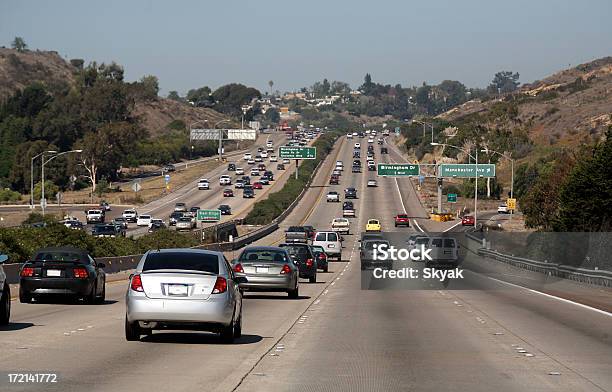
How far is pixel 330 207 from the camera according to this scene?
397 feet

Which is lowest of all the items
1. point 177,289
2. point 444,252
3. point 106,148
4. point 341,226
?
point 341,226

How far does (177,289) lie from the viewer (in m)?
17.1

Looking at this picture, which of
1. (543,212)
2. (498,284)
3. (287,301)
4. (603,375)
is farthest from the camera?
(543,212)

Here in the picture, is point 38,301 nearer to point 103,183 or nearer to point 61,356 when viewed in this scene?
point 61,356

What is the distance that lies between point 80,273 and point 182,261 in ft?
30.8

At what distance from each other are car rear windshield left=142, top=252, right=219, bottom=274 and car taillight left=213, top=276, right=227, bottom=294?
20cm

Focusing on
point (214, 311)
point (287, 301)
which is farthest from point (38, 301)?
point (214, 311)

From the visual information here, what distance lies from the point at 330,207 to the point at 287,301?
298ft

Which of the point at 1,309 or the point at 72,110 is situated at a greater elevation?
the point at 72,110

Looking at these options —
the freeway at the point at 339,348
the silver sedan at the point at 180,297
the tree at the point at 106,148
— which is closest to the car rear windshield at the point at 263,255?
the freeway at the point at 339,348

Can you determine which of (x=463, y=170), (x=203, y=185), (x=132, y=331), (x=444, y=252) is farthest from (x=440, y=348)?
(x=203, y=185)

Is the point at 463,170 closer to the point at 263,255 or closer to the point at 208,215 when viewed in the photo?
the point at 208,215

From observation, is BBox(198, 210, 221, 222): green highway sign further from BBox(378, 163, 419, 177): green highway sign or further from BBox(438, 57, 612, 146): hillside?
BBox(438, 57, 612, 146): hillside

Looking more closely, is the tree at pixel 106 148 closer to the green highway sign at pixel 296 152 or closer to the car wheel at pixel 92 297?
the green highway sign at pixel 296 152
